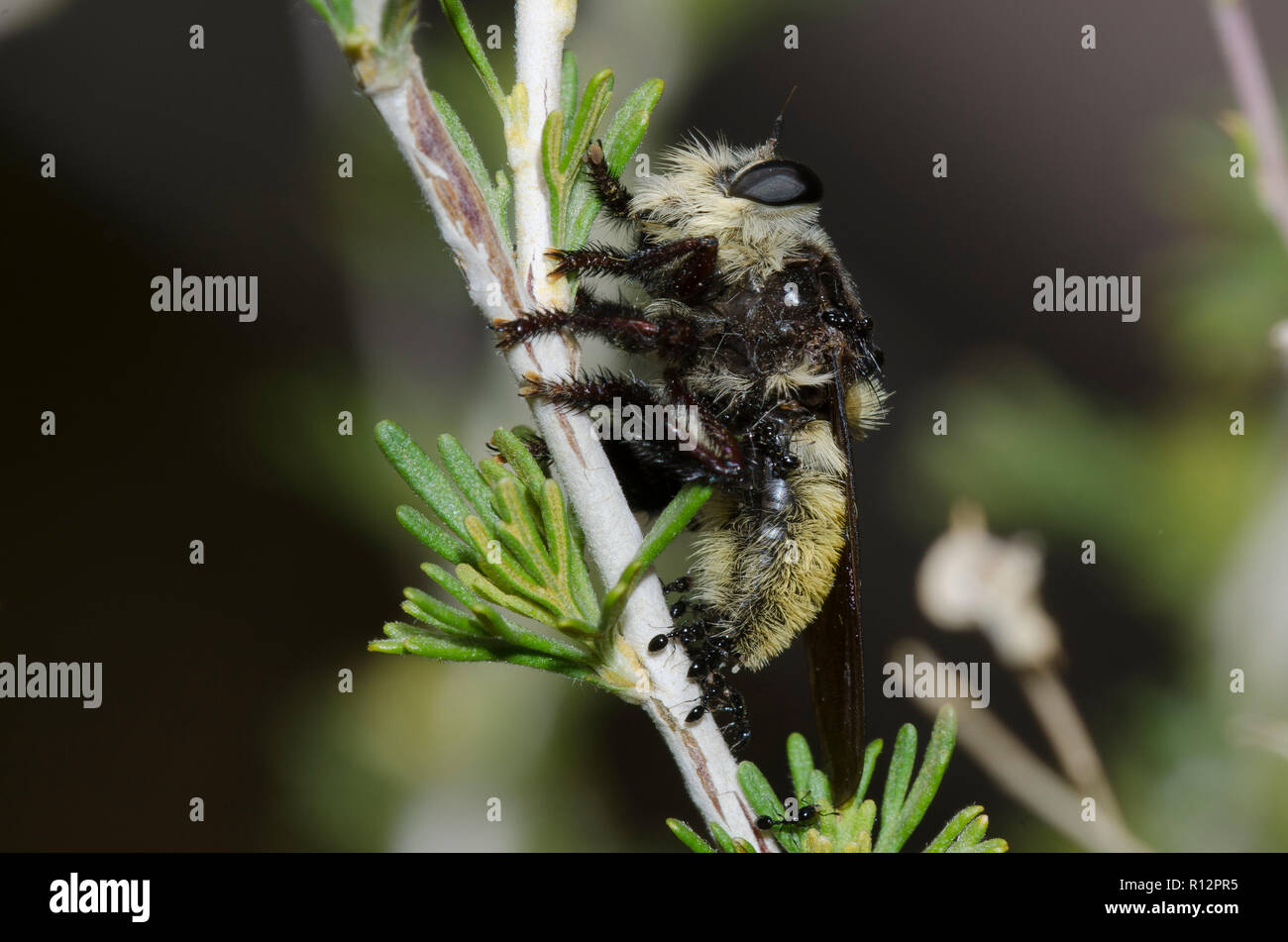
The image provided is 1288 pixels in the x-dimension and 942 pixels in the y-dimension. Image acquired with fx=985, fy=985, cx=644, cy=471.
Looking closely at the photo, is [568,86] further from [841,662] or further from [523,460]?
[841,662]

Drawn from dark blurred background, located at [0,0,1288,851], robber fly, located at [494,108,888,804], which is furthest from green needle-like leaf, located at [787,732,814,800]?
dark blurred background, located at [0,0,1288,851]

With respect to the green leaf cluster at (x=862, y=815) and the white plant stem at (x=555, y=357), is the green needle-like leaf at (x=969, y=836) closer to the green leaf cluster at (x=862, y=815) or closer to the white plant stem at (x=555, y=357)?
the green leaf cluster at (x=862, y=815)

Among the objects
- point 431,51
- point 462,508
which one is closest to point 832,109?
point 431,51

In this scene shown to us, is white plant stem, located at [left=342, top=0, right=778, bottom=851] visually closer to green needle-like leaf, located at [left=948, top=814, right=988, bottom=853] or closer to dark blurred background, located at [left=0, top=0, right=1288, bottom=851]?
green needle-like leaf, located at [left=948, top=814, right=988, bottom=853]

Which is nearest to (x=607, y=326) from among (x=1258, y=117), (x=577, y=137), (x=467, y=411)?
(x=577, y=137)

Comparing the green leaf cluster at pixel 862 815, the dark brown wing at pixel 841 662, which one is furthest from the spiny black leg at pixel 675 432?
the green leaf cluster at pixel 862 815

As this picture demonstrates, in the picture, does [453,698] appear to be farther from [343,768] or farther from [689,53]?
[689,53]
